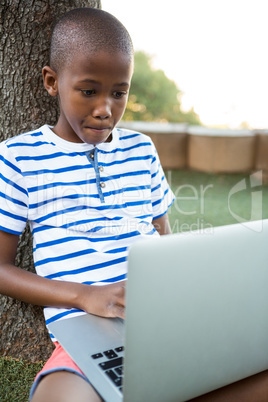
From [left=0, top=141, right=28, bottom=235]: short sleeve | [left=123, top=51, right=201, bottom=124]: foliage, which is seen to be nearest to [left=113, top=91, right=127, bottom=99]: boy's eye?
[left=0, top=141, right=28, bottom=235]: short sleeve

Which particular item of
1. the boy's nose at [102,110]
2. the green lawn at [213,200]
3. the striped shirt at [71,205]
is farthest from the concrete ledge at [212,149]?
the boy's nose at [102,110]

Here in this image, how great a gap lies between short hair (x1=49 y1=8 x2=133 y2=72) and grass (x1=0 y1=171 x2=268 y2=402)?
62.9 inches

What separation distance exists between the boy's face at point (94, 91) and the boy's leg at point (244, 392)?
667 mm

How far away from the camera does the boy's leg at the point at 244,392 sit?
2.49ft

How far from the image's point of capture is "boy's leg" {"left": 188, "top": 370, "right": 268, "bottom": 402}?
2.49 ft

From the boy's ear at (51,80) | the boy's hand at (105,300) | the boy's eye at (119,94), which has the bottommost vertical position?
the boy's hand at (105,300)

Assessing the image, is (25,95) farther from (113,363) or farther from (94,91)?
(113,363)

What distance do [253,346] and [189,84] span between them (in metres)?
5.62

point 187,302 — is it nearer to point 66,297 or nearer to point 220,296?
point 220,296

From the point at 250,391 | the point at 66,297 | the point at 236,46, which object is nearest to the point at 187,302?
the point at 250,391

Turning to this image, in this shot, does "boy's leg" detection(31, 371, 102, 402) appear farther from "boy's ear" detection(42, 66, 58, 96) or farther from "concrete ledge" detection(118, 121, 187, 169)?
"concrete ledge" detection(118, 121, 187, 169)

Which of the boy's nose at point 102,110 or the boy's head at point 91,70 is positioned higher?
the boy's head at point 91,70

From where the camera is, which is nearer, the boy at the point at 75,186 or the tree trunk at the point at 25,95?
the boy at the point at 75,186

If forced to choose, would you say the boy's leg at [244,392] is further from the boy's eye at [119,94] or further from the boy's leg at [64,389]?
the boy's eye at [119,94]
